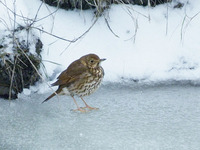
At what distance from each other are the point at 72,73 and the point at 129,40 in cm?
112

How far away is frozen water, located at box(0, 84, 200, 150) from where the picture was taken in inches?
172

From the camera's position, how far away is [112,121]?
4.88m

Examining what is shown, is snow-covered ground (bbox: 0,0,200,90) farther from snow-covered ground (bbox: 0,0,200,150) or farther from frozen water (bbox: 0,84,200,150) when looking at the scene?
frozen water (bbox: 0,84,200,150)

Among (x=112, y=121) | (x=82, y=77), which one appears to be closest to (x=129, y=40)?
(x=82, y=77)

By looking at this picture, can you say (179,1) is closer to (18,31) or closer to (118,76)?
(118,76)

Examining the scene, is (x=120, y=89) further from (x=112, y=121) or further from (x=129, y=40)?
(x=129, y=40)

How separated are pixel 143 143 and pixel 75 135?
0.65 m

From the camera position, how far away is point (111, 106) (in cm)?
523

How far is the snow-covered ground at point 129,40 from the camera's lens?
580 cm

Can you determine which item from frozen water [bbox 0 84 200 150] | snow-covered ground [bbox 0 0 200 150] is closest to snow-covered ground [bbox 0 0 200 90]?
snow-covered ground [bbox 0 0 200 150]

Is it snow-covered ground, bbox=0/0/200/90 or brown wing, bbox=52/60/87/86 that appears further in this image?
snow-covered ground, bbox=0/0/200/90

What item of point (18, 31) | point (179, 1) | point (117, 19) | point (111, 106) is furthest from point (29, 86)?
point (179, 1)

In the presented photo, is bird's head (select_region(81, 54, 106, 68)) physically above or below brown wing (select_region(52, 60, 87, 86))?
above

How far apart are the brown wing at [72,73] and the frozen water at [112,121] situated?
25cm
